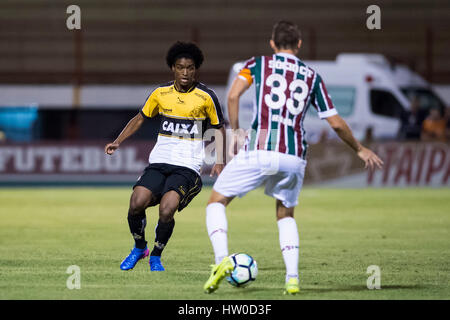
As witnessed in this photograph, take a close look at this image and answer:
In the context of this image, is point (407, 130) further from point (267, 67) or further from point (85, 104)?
point (267, 67)

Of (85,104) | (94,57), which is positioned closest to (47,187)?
(85,104)

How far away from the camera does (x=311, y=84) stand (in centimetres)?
659

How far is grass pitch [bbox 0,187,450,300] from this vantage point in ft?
22.9

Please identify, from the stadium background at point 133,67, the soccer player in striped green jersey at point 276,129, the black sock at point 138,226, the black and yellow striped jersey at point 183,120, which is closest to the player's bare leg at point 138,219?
the black sock at point 138,226

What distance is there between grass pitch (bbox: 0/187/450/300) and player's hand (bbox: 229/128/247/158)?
112cm

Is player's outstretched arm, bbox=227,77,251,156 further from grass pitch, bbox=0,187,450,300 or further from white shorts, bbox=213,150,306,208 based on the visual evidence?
grass pitch, bbox=0,187,450,300

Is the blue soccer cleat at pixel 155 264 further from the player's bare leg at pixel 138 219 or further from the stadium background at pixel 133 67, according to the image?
the stadium background at pixel 133 67

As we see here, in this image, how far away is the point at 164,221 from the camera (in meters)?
7.85

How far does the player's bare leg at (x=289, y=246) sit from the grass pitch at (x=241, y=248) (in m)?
0.14

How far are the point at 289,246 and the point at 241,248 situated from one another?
3103mm

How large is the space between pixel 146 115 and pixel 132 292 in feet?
6.37

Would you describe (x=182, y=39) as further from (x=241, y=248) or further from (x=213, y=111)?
(x=213, y=111)

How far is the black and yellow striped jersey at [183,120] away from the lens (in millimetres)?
7895

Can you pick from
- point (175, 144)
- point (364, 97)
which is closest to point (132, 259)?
point (175, 144)
